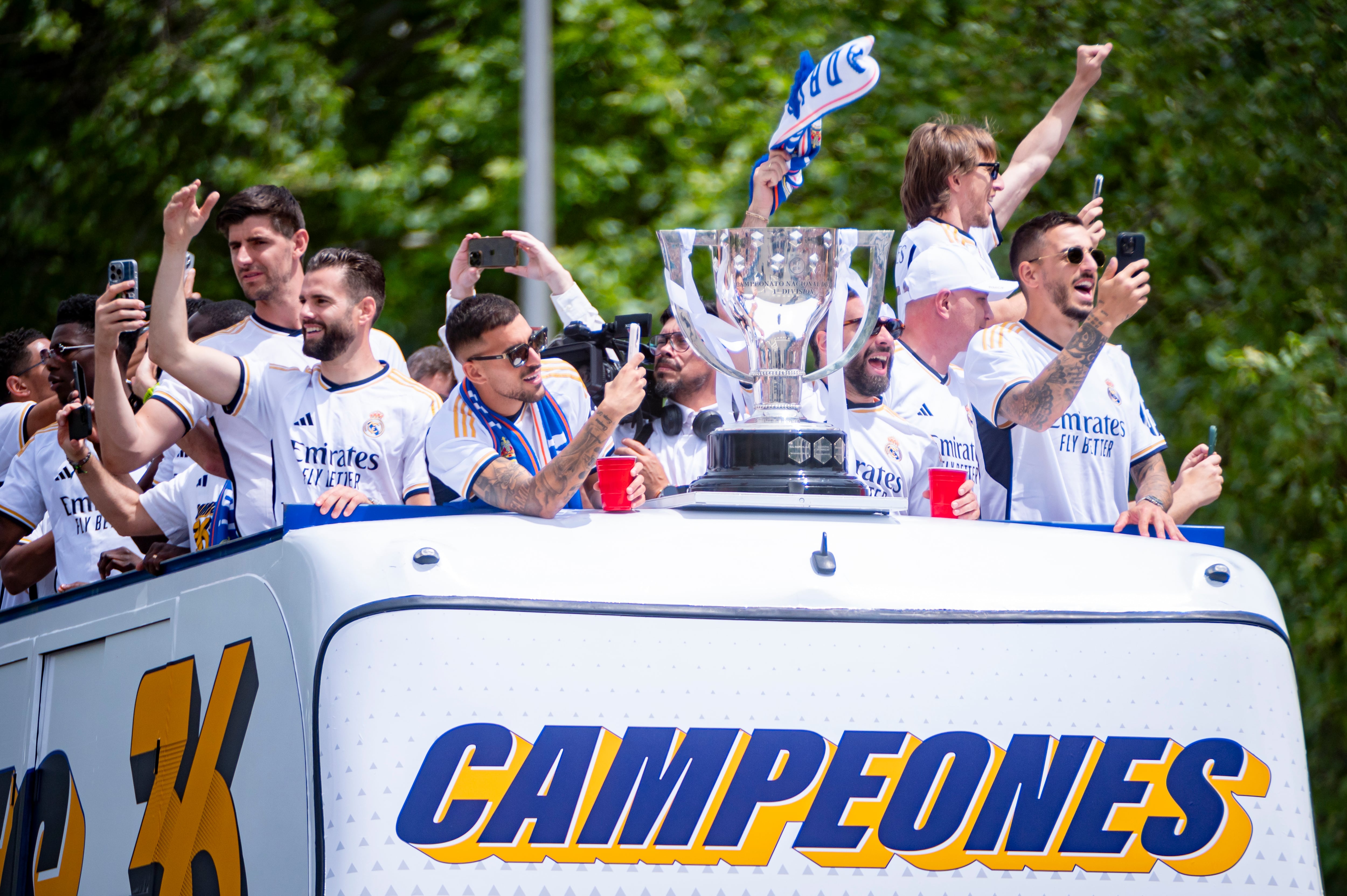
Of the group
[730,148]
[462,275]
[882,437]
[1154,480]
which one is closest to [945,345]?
[882,437]

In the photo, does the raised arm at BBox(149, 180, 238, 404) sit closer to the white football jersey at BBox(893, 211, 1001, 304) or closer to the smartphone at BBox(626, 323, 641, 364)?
the smartphone at BBox(626, 323, 641, 364)

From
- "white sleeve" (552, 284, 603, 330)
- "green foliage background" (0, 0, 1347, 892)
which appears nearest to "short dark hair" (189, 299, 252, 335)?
"white sleeve" (552, 284, 603, 330)

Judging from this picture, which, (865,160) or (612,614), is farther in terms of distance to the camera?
(865,160)

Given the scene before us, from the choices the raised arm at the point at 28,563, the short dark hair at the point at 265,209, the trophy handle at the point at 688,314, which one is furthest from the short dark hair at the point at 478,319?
the raised arm at the point at 28,563

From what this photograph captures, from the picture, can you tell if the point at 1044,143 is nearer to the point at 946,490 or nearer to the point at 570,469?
the point at 946,490

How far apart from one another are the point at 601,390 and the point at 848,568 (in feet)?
6.14

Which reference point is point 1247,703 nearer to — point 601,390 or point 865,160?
point 601,390

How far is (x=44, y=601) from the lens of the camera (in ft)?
13.4

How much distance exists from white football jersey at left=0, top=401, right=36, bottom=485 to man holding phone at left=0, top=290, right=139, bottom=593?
0.21 m

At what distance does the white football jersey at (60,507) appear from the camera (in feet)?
18.9

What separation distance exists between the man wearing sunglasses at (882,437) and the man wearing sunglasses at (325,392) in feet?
4.02

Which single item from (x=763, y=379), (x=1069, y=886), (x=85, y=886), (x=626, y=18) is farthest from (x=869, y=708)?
(x=626, y=18)

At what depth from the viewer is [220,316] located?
591 centimetres

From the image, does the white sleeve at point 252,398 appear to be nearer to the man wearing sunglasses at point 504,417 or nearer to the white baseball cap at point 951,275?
the man wearing sunglasses at point 504,417
